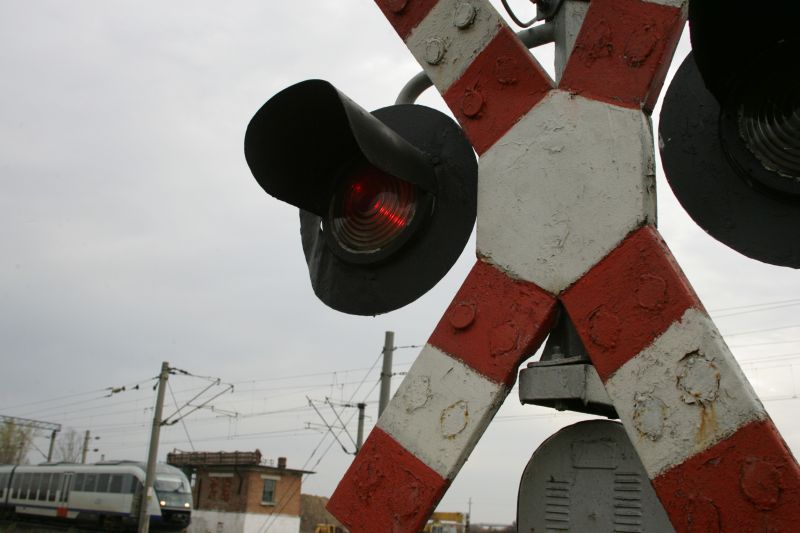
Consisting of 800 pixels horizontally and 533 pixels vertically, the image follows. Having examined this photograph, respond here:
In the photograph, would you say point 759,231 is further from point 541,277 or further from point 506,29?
point 506,29

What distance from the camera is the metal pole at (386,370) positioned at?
13648mm

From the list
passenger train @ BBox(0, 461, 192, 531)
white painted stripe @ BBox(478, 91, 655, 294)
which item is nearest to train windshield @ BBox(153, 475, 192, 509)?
passenger train @ BBox(0, 461, 192, 531)

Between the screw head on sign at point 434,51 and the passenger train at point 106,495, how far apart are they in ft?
79.0

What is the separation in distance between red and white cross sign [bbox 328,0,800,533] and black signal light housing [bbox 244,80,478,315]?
174 mm

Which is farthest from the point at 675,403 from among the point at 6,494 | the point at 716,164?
the point at 6,494

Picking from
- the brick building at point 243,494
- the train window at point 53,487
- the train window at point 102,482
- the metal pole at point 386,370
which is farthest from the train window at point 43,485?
the metal pole at point 386,370

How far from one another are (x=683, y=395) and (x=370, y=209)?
3.44ft

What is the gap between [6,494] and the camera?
2975 centimetres

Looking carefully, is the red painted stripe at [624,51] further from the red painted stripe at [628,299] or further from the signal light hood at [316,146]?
the signal light hood at [316,146]

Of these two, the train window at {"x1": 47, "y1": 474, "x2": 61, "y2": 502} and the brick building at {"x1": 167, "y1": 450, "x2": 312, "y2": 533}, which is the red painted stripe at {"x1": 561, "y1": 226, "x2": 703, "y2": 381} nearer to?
the train window at {"x1": 47, "y1": 474, "x2": 61, "y2": 502}

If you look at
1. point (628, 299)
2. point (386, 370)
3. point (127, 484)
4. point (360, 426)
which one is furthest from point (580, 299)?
point (127, 484)

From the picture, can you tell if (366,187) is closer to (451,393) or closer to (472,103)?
(472,103)

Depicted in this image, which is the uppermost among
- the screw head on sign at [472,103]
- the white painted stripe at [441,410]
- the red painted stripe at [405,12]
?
the red painted stripe at [405,12]

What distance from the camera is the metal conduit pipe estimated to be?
1.93m
